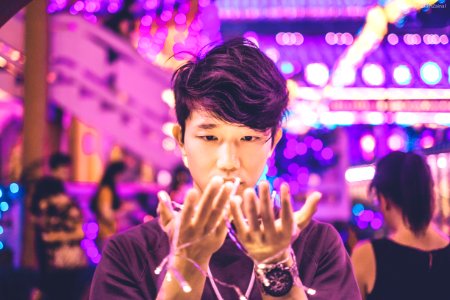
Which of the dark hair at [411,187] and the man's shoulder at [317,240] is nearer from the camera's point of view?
the man's shoulder at [317,240]

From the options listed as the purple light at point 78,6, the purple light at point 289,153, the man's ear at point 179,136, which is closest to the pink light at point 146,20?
the purple light at point 78,6

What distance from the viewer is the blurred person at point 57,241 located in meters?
4.71

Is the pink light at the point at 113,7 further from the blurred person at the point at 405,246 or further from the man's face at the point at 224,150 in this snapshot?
the man's face at the point at 224,150

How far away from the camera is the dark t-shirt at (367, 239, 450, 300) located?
97.2 inches

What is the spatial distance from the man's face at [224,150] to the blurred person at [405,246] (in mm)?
1230

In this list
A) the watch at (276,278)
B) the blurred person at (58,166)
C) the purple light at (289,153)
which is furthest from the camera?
the purple light at (289,153)

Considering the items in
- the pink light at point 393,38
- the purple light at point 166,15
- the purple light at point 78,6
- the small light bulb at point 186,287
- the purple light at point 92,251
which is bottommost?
the purple light at point 92,251

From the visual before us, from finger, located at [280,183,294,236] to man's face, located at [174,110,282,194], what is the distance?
0.87 ft

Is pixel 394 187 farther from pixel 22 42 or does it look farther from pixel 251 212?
pixel 22 42

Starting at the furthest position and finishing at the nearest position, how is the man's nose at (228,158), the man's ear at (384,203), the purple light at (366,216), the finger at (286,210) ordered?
the purple light at (366,216), the man's ear at (384,203), the man's nose at (228,158), the finger at (286,210)

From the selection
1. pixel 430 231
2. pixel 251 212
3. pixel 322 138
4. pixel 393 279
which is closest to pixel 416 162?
pixel 430 231

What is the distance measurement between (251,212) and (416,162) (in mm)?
1647

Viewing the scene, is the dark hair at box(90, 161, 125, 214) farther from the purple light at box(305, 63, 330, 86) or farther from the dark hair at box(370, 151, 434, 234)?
the dark hair at box(370, 151, 434, 234)

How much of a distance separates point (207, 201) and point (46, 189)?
3947 mm
